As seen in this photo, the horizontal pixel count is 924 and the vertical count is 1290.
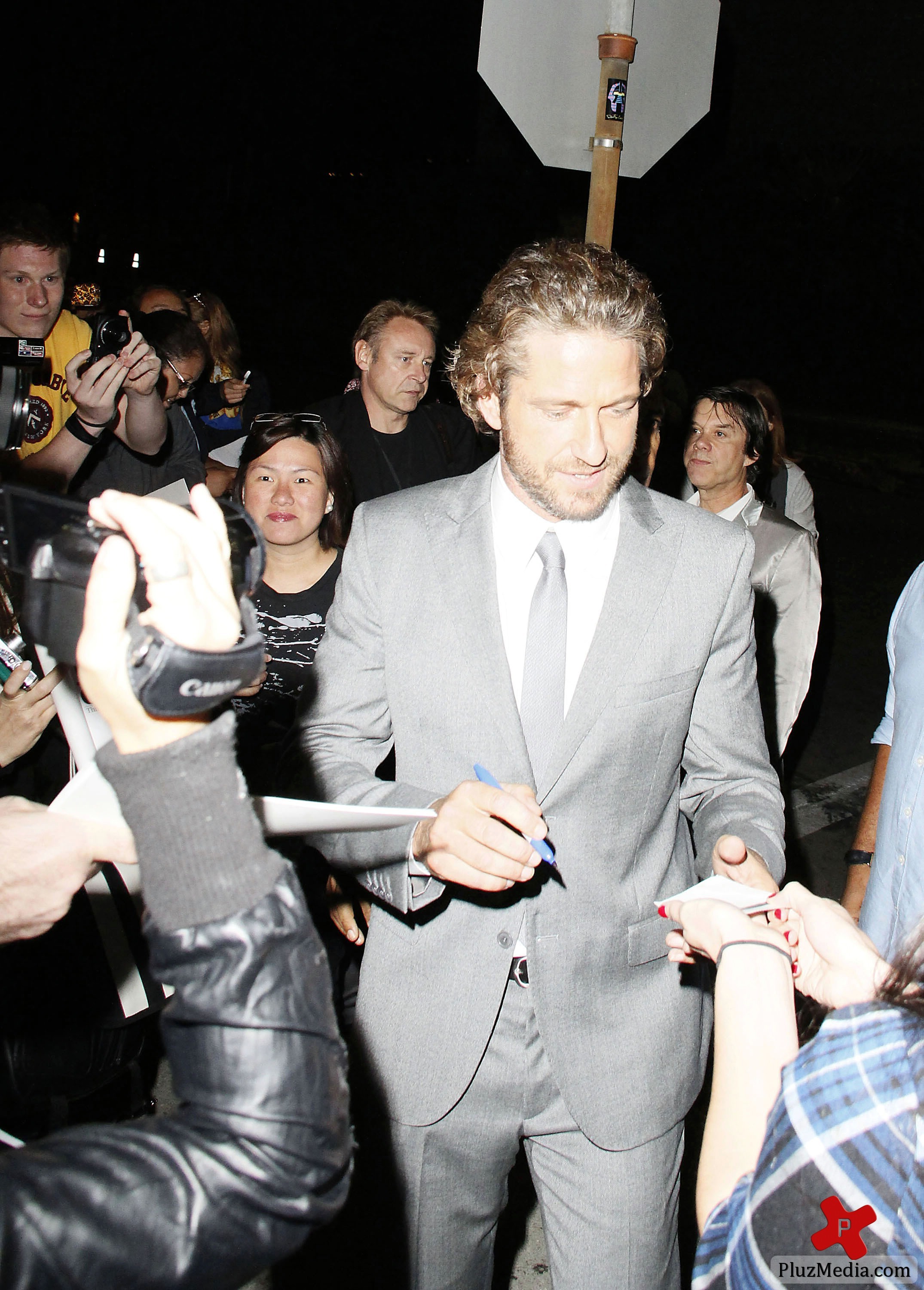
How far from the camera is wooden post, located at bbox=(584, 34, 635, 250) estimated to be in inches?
122

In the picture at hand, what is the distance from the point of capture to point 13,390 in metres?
3.05

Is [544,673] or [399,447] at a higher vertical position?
[399,447]

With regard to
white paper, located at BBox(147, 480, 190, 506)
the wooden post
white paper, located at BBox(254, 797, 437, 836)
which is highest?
the wooden post

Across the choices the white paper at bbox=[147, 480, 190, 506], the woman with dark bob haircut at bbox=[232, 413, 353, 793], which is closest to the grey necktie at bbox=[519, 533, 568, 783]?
the woman with dark bob haircut at bbox=[232, 413, 353, 793]

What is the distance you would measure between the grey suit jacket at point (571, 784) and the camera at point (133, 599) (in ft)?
Result: 2.80

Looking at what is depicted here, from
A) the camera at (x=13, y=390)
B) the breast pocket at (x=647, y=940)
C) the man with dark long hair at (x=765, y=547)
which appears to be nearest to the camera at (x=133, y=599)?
the breast pocket at (x=647, y=940)

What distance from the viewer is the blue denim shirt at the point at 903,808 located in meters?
2.11

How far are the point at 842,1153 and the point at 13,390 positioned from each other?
3.09 meters

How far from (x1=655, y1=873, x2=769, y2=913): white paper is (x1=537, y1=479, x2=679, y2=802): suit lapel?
40 cm

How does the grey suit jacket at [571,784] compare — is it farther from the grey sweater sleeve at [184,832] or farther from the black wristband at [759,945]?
the grey sweater sleeve at [184,832]

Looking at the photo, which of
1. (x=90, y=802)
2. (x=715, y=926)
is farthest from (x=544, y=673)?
(x=90, y=802)

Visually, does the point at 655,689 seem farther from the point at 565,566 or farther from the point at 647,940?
the point at 647,940

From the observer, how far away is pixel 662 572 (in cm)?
187

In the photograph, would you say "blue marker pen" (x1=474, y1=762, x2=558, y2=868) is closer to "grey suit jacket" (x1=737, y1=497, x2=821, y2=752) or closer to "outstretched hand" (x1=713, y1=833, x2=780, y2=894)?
"outstretched hand" (x1=713, y1=833, x2=780, y2=894)
